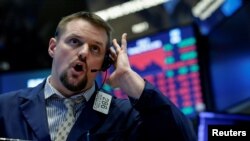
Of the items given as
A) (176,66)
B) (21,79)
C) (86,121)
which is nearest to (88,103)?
(86,121)

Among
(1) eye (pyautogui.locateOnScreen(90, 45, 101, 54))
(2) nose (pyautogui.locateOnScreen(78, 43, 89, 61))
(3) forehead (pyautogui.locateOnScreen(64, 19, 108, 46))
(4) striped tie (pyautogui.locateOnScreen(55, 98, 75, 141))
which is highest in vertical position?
(3) forehead (pyautogui.locateOnScreen(64, 19, 108, 46))

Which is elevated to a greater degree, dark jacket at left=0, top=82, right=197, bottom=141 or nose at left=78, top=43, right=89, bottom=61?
nose at left=78, top=43, right=89, bottom=61

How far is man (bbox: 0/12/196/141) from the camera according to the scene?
220cm

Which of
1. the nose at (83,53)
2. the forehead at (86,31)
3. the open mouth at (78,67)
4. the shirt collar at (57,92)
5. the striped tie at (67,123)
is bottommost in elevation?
the striped tie at (67,123)

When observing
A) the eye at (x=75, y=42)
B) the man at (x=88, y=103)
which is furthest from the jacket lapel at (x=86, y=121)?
the eye at (x=75, y=42)

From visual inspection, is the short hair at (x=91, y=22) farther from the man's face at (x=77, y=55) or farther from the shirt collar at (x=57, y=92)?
the shirt collar at (x=57, y=92)

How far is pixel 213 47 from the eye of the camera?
4.07 m

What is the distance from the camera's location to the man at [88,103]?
7.21 feet

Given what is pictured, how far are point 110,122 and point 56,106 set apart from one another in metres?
0.25

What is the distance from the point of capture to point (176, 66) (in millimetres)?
3996

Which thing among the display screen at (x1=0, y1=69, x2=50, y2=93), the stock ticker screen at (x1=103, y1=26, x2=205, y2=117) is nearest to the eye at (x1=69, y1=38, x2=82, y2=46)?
the stock ticker screen at (x1=103, y1=26, x2=205, y2=117)

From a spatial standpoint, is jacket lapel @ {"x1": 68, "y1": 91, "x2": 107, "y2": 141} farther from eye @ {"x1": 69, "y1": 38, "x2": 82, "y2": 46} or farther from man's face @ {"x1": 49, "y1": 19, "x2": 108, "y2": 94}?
eye @ {"x1": 69, "y1": 38, "x2": 82, "y2": 46}

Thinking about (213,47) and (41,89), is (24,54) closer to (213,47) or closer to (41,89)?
(213,47)

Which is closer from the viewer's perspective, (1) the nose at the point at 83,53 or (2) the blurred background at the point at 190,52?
(1) the nose at the point at 83,53
